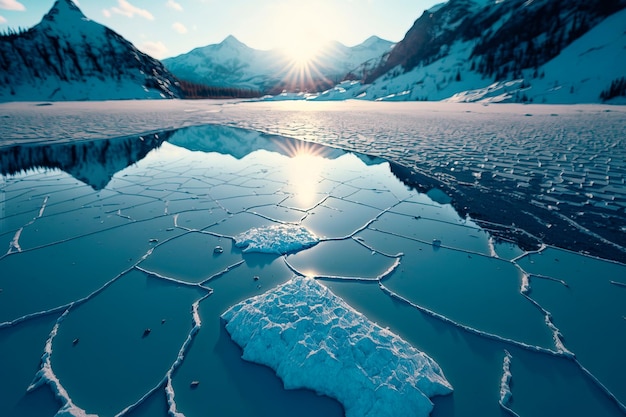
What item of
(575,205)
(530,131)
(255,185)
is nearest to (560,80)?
(530,131)

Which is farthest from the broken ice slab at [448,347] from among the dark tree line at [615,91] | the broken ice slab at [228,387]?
the dark tree line at [615,91]

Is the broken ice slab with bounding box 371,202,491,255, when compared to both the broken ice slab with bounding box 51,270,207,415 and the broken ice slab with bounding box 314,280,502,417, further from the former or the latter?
the broken ice slab with bounding box 51,270,207,415

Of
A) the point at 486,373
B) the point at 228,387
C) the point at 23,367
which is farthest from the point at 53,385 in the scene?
the point at 486,373

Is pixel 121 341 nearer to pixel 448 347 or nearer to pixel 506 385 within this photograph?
pixel 448 347

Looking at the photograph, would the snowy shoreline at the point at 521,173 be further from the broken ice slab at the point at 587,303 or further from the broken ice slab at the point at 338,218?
the broken ice slab at the point at 338,218

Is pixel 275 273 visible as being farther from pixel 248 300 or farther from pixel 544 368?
pixel 544 368

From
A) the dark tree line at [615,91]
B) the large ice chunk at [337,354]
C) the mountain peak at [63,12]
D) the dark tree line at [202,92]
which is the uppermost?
the mountain peak at [63,12]
